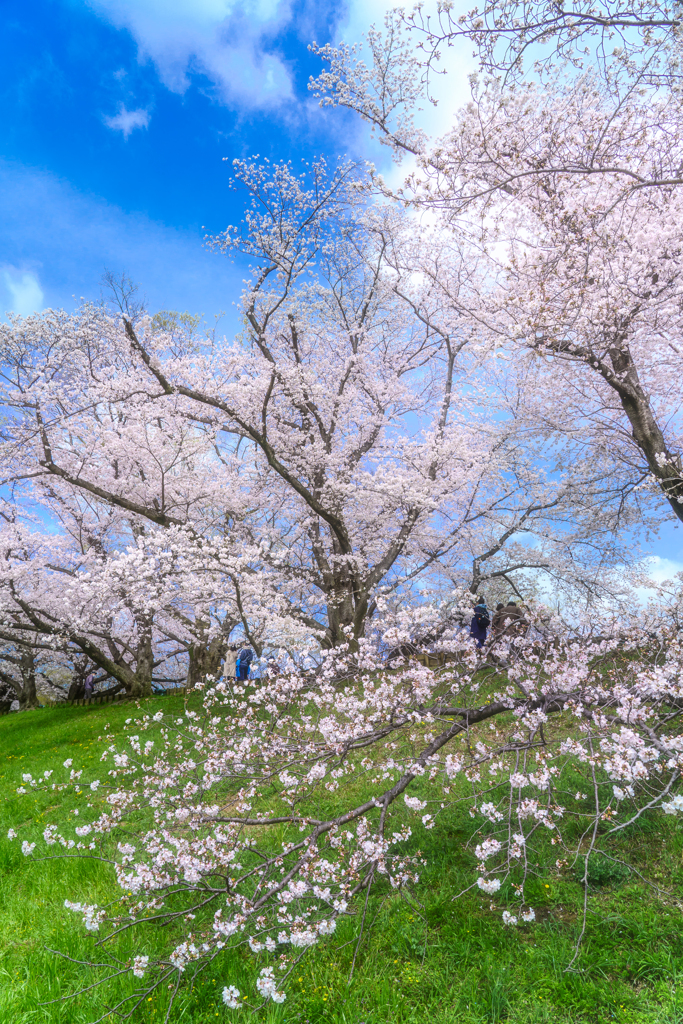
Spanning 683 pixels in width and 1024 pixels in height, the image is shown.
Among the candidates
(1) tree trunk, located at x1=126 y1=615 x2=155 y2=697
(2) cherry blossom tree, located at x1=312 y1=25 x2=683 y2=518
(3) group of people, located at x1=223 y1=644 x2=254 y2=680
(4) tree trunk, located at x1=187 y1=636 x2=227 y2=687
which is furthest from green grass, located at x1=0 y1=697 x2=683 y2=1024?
(1) tree trunk, located at x1=126 y1=615 x2=155 y2=697

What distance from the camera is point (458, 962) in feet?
14.3

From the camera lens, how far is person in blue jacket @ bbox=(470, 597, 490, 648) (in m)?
12.9

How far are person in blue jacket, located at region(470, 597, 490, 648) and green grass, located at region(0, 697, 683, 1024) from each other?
23.4ft

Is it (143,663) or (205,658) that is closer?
(205,658)

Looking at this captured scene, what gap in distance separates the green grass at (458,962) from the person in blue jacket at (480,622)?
715 cm

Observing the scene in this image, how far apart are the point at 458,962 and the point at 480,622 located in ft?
31.4

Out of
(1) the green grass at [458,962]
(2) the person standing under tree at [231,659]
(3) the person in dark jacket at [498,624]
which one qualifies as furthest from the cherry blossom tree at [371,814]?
(2) the person standing under tree at [231,659]

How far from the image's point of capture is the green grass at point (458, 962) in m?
3.93

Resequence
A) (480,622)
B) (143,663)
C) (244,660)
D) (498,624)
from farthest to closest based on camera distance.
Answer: (143,663), (244,660), (480,622), (498,624)

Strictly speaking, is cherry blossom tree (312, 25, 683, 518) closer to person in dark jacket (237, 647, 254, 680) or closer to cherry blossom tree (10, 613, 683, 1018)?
cherry blossom tree (10, 613, 683, 1018)

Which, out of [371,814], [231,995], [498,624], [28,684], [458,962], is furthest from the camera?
[28,684]

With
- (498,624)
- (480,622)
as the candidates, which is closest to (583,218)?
(498,624)

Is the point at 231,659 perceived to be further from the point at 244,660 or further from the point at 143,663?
the point at 143,663

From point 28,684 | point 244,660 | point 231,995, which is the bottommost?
point 231,995
